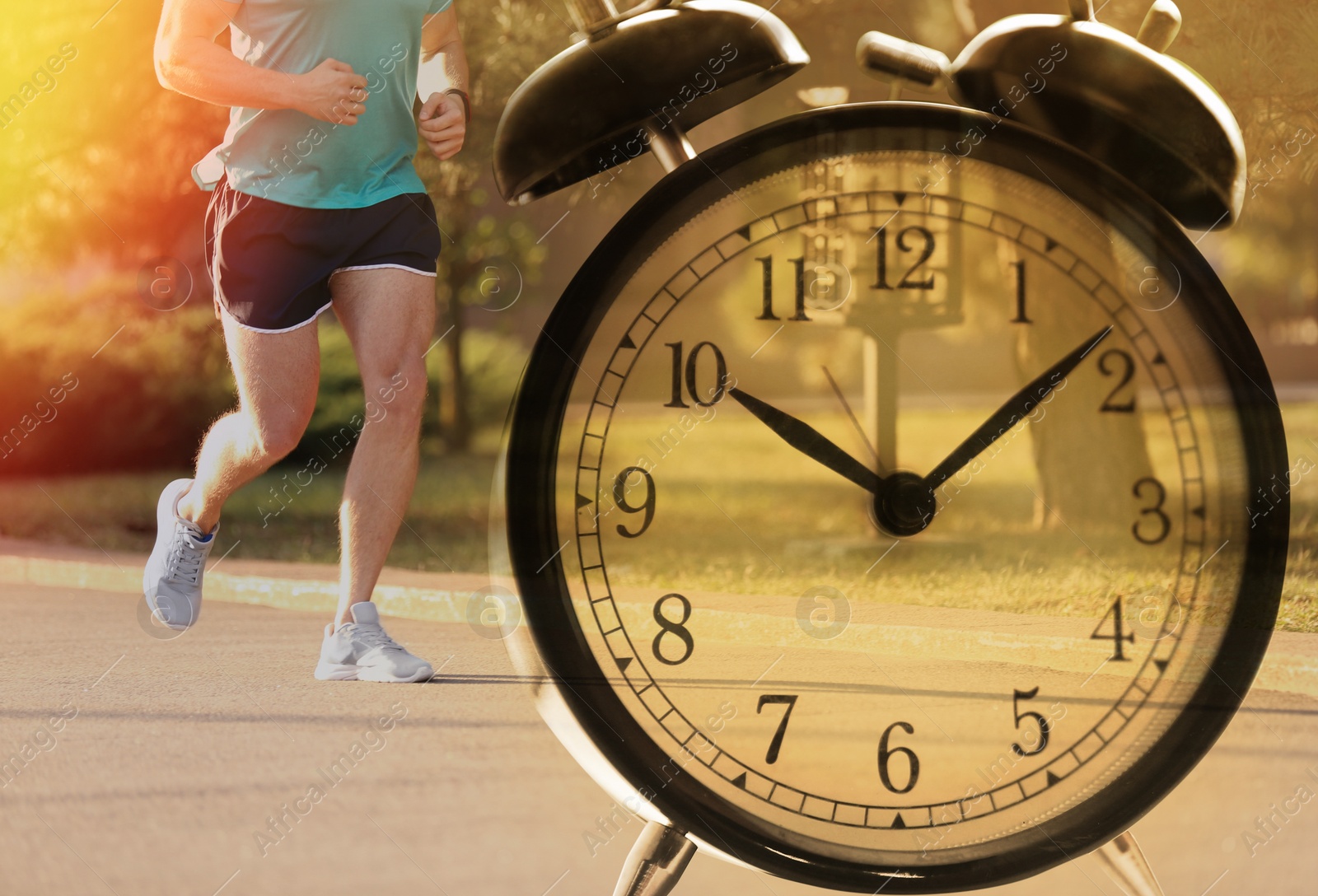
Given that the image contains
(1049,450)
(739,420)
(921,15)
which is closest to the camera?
(1049,450)

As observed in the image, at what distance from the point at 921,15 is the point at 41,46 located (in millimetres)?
3647

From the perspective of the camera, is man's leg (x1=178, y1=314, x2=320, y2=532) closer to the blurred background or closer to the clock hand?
the blurred background

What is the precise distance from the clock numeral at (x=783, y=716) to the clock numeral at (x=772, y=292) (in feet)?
1.71

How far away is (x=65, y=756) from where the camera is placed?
12.5ft

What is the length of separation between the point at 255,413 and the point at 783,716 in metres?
0.98

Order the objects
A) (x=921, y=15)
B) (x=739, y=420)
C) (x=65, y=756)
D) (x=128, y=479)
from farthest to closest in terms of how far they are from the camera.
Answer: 1. (x=128, y=479)
2. (x=921, y=15)
3. (x=65, y=756)
4. (x=739, y=420)

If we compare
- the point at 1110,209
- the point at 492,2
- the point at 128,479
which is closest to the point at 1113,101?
the point at 1110,209

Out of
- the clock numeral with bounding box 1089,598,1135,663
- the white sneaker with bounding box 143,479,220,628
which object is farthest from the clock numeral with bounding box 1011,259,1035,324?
the white sneaker with bounding box 143,479,220,628

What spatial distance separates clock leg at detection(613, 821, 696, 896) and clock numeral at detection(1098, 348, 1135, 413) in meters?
0.82

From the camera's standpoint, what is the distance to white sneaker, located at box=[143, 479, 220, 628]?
226 cm

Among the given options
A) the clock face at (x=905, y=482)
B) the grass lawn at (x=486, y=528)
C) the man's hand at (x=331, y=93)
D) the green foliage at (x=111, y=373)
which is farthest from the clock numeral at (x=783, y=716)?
the green foliage at (x=111, y=373)

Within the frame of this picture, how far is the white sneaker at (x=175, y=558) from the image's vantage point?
2.26 metres

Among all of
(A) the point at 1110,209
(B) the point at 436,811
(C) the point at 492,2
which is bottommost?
(B) the point at 436,811

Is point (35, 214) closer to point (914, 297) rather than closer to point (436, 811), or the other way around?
point (436, 811)
